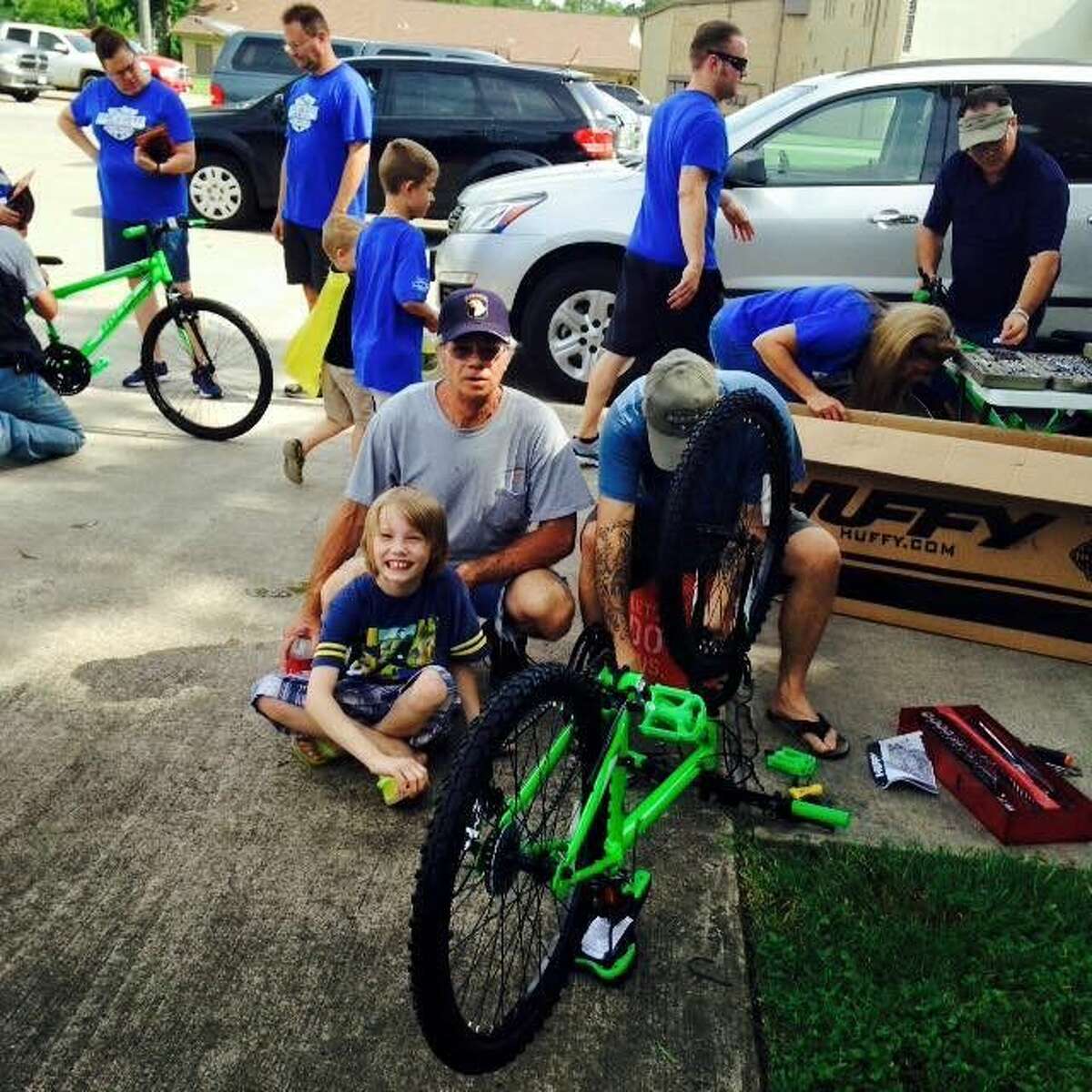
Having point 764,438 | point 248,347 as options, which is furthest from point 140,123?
point 764,438

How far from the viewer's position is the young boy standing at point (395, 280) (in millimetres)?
4477

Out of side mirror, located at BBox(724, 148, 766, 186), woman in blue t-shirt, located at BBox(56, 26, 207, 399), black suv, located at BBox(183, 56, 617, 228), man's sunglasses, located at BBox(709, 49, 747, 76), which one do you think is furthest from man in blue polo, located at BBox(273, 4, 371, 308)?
black suv, located at BBox(183, 56, 617, 228)

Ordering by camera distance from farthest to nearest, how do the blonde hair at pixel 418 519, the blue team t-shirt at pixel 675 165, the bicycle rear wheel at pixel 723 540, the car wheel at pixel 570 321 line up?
the car wheel at pixel 570 321, the blue team t-shirt at pixel 675 165, the blonde hair at pixel 418 519, the bicycle rear wheel at pixel 723 540

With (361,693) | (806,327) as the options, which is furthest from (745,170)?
(361,693)

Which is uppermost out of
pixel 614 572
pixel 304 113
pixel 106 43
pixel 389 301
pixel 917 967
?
pixel 106 43

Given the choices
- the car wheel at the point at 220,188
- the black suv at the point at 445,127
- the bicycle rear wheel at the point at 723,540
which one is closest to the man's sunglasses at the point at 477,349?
the bicycle rear wheel at the point at 723,540

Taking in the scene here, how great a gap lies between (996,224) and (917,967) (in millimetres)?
3622

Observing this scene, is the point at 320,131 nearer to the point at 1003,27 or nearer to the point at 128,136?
the point at 128,136

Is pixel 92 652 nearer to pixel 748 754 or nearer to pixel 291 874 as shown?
pixel 291 874

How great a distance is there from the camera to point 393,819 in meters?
3.13

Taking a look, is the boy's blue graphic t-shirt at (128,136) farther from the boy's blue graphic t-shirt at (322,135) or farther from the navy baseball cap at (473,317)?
the navy baseball cap at (473,317)

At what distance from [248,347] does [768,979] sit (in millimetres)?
4305

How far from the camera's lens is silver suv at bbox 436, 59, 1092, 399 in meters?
6.30

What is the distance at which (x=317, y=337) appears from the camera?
502 cm
